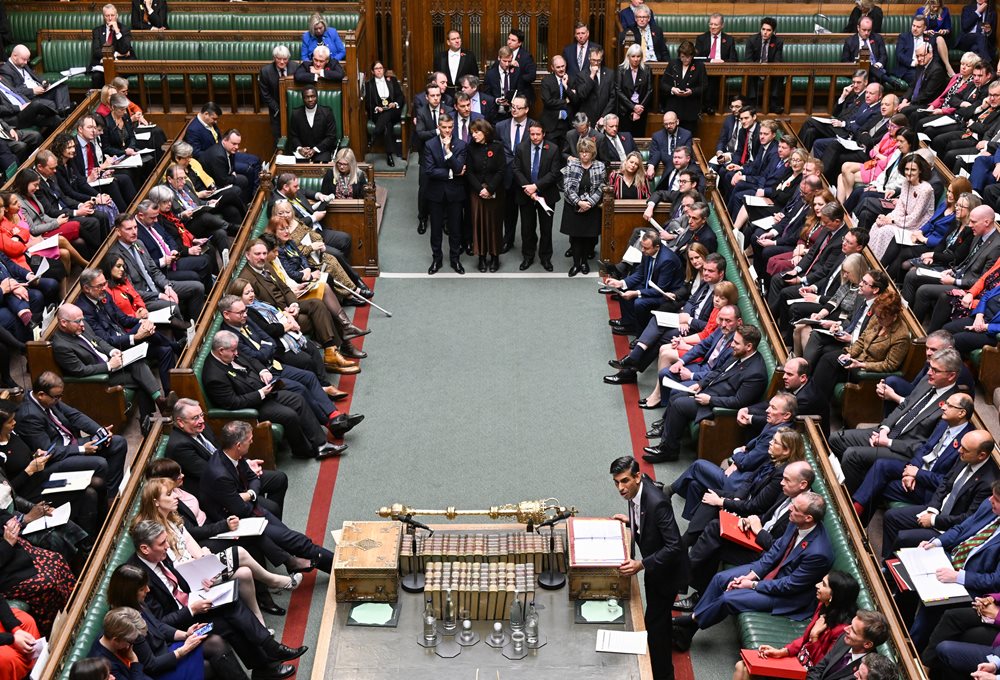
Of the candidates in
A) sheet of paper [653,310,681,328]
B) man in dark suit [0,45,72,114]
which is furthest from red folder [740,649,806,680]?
man in dark suit [0,45,72,114]

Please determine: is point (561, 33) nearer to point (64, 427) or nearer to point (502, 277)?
point (502, 277)

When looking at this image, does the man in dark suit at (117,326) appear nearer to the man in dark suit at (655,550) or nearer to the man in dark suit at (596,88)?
the man in dark suit at (655,550)

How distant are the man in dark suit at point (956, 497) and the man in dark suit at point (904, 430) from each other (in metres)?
0.50

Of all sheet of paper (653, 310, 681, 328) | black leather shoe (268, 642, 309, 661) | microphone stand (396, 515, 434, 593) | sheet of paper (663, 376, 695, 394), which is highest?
sheet of paper (653, 310, 681, 328)

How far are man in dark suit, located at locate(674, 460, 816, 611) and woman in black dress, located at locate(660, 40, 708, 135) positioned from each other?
23.4 ft

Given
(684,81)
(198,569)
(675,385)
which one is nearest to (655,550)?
(198,569)

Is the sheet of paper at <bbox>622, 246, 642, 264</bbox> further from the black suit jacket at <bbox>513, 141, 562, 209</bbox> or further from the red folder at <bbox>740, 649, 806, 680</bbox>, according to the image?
the red folder at <bbox>740, 649, 806, 680</bbox>

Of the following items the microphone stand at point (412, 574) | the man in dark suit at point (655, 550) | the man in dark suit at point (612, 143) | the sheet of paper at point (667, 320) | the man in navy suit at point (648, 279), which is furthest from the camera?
the man in dark suit at point (612, 143)

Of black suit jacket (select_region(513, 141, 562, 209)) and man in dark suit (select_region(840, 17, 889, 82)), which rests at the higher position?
man in dark suit (select_region(840, 17, 889, 82))

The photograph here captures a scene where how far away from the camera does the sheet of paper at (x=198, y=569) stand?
6.33m

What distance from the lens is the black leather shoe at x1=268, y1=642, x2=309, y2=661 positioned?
643cm

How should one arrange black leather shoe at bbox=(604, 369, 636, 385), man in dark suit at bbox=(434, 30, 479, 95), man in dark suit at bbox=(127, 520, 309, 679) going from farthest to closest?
man in dark suit at bbox=(434, 30, 479, 95), black leather shoe at bbox=(604, 369, 636, 385), man in dark suit at bbox=(127, 520, 309, 679)

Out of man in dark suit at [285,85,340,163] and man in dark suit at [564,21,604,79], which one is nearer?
man in dark suit at [285,85,340,163]

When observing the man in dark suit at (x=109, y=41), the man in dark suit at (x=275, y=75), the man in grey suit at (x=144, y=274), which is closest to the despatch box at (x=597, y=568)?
the man in grey suit at (x=144, y=274)
